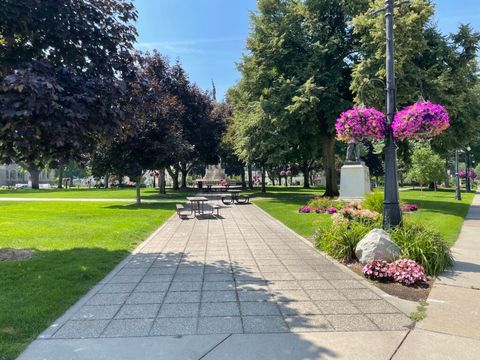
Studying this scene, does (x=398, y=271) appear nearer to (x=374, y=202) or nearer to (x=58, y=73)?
(x=374, y=202)

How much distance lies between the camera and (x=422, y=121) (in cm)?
800

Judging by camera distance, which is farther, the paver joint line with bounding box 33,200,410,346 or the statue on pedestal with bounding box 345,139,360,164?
the statue on pedestal with bounding box 345,139,360,164

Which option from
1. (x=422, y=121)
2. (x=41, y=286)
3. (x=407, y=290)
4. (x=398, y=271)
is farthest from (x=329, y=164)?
(x=41, y=286)

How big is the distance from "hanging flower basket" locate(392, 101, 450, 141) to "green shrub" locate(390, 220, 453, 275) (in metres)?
1.90

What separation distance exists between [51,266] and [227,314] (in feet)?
13.9

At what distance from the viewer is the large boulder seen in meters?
7.30

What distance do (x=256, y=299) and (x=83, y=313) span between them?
2.21 m

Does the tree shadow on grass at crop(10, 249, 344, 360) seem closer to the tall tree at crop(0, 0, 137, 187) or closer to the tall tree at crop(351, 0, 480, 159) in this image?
the tall tree at crop(0, 0, 137, 187)

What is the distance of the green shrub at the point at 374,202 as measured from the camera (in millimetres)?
10841

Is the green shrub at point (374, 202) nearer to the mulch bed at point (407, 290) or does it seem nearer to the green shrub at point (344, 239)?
the green shrub at point (344, 239)

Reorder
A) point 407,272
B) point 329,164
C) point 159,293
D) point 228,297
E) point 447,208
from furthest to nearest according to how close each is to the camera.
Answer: point 329,164, point 447,208, point 407,272, point 159,293, point 228,297

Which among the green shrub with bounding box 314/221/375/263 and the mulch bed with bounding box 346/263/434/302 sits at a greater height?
the green shrub with bounding box 314/221/375/263

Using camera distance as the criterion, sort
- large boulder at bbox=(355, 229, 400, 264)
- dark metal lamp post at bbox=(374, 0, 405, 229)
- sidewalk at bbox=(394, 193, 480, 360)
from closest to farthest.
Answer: sidewalk at bbox=(394, 193, 480, 360) < large boulder at bbox=(355, 229, 400, 264) < dark metal lamp post at bbox=(374, 0, 405, 229)

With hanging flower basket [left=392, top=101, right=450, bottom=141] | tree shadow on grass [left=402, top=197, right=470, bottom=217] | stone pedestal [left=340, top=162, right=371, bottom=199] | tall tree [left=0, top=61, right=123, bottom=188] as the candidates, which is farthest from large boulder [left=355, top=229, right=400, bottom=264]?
tree shadow on grass [left=402, top=197, right=470, bottom=217]
